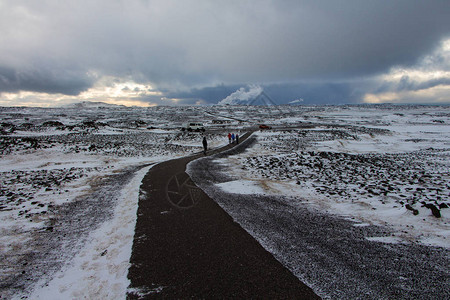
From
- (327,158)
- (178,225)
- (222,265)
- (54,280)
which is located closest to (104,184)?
(178,225)

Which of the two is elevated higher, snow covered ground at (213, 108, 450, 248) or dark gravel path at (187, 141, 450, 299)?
dark gravel path at (187, 141, 450, 299)

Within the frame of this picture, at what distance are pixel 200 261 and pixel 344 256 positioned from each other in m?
3.42

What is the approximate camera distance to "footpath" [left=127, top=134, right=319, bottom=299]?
4.25m

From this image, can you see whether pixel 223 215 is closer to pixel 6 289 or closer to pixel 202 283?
pixel 202 283

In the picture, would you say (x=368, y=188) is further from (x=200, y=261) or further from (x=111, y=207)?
(x=111, y=207)

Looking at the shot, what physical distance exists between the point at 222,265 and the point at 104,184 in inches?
415

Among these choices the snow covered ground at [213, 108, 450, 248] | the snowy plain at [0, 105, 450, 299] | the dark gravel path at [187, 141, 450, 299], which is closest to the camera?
the dark gravel path at [187, 141, 450, 299]

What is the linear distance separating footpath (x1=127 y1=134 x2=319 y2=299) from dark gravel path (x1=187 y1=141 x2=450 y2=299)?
0.42 metres

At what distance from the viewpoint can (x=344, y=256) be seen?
5.33 m

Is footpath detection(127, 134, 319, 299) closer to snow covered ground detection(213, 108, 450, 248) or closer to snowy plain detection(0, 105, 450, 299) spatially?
snowy plain detection(0, 105, 450, 299)

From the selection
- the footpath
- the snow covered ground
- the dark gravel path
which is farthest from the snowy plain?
the dark gravel path

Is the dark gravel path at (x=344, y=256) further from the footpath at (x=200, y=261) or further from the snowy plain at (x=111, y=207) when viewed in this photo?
the snowy plain at (x=111, y=207)

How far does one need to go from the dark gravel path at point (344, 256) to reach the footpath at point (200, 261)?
42 centimetres

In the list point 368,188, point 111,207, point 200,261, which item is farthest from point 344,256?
point 111,207
